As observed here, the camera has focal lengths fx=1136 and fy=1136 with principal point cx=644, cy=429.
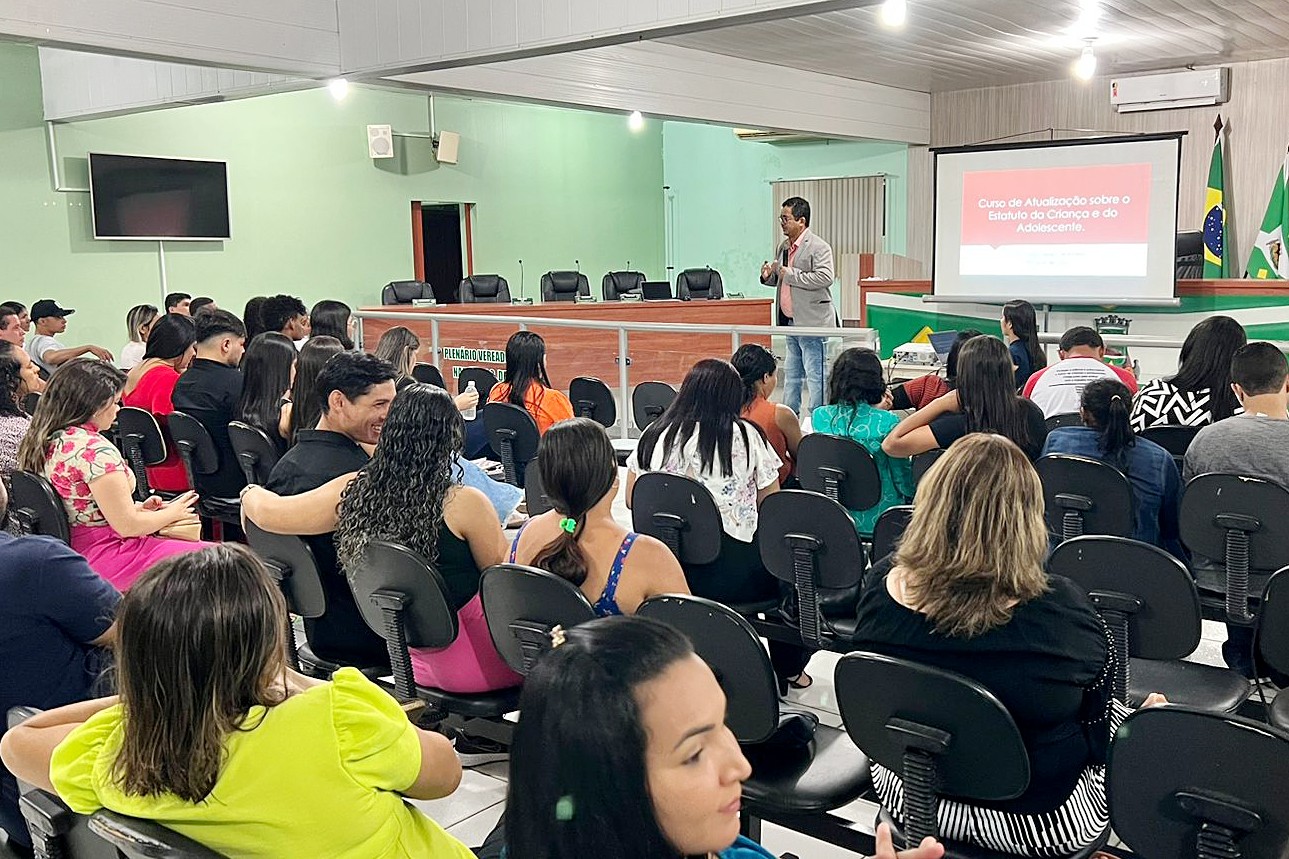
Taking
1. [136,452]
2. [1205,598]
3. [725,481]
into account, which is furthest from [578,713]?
[136,452]

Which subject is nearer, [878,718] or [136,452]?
[878,718]

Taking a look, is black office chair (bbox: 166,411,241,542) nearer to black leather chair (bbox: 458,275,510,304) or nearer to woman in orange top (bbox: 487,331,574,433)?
woman in orange top (bbox: 487,331,574,433)

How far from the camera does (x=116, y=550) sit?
11.6 feet

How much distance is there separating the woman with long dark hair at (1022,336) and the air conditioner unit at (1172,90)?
6922 mm

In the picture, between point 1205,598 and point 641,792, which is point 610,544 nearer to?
point 641,792

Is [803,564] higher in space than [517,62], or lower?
lower

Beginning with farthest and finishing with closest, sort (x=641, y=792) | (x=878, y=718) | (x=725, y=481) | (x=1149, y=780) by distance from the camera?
(x=725, y=481), (x=878, y=718), (x=1149, y=780), (x=641, y=792)

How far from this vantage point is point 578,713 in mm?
1027

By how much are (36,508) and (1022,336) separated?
15.1 ft

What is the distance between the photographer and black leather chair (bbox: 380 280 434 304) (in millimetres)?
11398

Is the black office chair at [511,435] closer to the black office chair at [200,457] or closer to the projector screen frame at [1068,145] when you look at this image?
the black office chair at [200,457]

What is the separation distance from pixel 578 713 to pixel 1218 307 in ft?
32.0

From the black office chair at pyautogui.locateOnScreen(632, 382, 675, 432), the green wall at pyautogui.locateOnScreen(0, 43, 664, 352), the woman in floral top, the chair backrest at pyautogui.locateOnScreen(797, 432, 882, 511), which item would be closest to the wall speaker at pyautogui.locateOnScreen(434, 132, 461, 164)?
the green wall at pyautogui.locateOnScreen(0, 43, 664, 352)

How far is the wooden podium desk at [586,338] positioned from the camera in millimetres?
7801
